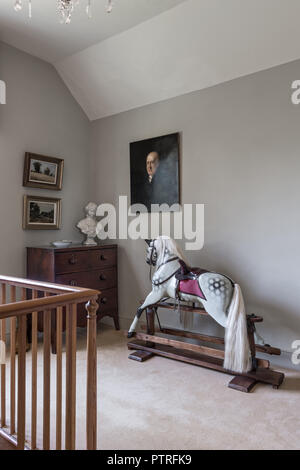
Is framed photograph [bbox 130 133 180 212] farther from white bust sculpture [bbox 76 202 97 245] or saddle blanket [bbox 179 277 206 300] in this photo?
saddle blanket [bbox 179 277 206 300]

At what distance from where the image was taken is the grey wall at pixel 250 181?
2816 mm

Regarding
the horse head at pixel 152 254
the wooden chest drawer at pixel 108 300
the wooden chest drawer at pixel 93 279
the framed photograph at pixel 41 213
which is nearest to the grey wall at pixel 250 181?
the horse head at pixel 152 254

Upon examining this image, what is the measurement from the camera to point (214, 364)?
271cm

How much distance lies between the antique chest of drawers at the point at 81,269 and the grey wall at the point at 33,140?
0.87 ft

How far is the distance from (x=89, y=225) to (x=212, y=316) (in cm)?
195

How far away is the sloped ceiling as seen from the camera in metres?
2.64

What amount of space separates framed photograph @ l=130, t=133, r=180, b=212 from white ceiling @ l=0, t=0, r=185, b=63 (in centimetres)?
112

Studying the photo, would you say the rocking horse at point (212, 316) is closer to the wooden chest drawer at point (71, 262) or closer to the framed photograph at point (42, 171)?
the wooden chest drawer at point (71, 262)

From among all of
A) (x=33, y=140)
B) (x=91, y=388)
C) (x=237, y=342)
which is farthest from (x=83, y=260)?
(x=91, y=388)


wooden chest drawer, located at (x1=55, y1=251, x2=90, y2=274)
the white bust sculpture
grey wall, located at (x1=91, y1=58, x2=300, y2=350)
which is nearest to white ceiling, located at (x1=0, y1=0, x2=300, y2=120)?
grey wall, located at (x1=91, y1=58, x2=300, y2=350)

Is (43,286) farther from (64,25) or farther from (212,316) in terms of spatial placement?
(64,25)
